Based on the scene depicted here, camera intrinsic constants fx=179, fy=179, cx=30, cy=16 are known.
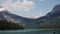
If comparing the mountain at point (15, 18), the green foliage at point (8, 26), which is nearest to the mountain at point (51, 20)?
the mountain at point (15, 18)

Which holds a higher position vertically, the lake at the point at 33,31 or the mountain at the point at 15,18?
the mountain at the point at 15,18

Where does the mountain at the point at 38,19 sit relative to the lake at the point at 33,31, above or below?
above

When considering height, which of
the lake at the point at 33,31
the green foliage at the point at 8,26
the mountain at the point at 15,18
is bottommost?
the lake at the point at 33,31

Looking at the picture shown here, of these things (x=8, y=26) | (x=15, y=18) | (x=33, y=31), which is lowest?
(x=33, y=31)

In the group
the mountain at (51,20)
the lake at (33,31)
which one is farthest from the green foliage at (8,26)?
the mountain at (51,20)

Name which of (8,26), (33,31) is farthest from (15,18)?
(33,31)

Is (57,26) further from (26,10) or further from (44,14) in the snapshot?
(26,10)

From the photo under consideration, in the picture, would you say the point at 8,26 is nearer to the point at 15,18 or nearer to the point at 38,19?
the point at 15,18

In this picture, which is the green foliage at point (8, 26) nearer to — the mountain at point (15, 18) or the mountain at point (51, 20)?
the mountain at point (15, 18)

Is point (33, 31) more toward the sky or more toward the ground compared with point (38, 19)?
more toward the ground

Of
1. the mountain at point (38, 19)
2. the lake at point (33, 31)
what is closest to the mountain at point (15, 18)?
the mountain at point (38, 19)

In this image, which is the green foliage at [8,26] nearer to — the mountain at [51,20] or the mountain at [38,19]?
the mountain at [38,19]

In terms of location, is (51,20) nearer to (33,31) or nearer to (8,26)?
(33,31)

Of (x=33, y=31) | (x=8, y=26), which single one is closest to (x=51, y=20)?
(x=33, y=31)
